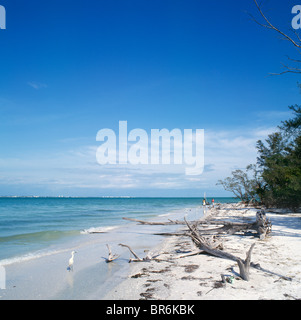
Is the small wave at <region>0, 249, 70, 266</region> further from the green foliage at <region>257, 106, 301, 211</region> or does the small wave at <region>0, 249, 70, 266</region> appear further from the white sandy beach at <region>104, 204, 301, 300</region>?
the green foliage at <region>257, 106, 301, 211</region>

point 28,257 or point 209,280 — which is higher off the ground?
point 209,280

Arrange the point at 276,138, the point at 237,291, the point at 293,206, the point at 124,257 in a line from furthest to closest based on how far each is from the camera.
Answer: the point at 276,138 < the point at 293,206 < the point at 124,257 < the point at 237,291

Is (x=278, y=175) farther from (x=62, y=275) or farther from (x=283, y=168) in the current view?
(x=62, y=275)

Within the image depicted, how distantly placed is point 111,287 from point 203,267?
2.88m

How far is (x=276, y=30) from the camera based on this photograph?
16.5ft

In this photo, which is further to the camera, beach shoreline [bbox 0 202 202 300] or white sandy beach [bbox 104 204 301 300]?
beach shoreline [bbox 0 202 202 300]

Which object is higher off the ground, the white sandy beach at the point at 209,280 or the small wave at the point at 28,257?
the white sandy beach at the point at 209,280

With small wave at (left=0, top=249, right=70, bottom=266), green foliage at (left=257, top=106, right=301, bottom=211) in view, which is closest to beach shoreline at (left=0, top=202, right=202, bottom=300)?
small wave at (left=0, top=249, right=70, bottom=266)

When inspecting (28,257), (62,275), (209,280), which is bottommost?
(28,257)

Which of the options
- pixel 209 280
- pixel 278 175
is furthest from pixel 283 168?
pixel 209 280

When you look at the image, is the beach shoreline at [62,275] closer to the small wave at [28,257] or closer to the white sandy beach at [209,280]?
the small wave at [28,257]

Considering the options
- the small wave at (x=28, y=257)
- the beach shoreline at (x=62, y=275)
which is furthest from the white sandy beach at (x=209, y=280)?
the small wave at (x=28, y=257)
